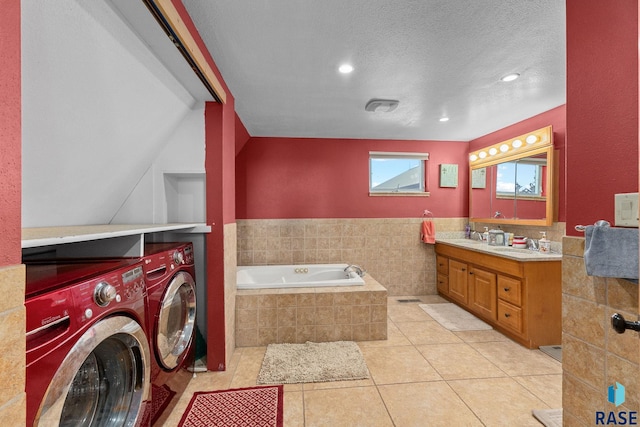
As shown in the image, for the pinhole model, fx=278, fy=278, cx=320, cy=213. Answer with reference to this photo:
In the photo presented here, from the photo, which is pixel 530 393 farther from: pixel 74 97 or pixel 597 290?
pixel 74 97

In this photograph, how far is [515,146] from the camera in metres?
3.37

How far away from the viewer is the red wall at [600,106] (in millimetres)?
942

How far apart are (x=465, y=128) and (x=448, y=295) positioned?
223cm

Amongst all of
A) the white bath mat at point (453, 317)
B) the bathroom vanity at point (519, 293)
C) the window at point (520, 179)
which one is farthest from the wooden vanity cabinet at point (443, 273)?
the window at point (520, 179)

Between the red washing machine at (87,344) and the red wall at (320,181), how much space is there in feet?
8.57

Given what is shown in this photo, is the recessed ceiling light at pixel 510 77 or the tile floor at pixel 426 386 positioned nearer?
the tile floor at pixel 426 386


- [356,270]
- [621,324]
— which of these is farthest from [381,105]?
[621,324]

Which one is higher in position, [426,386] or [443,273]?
[443,273]

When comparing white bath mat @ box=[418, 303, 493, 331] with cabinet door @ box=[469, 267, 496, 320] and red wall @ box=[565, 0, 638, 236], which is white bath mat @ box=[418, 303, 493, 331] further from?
red wall @ box=[565, 0, 638, 236]

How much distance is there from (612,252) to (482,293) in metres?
2.41

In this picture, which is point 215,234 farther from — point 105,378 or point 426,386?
point 426,386

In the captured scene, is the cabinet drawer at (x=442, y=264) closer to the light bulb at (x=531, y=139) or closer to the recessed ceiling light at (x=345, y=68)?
the light bulb at (x=531, y=139)

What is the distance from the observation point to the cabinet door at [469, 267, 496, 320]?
9.62ft

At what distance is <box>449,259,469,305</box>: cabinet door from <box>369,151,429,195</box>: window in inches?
45.5
